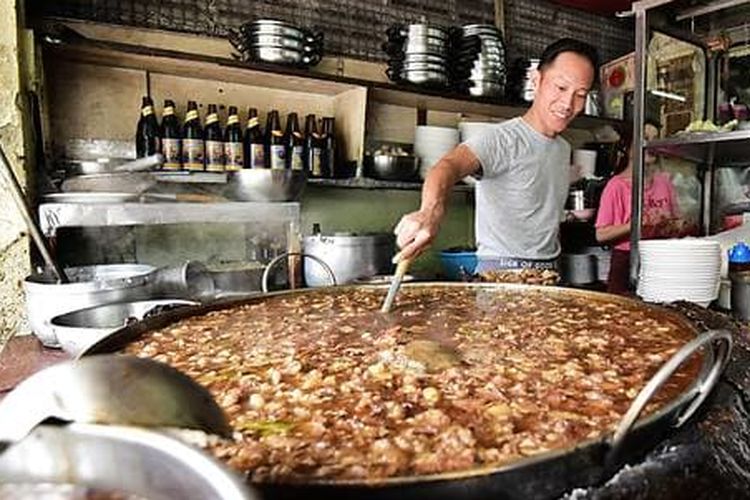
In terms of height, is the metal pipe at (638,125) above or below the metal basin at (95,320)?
above

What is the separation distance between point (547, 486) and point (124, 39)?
339cm

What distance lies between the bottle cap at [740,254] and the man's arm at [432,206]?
143 centimetres

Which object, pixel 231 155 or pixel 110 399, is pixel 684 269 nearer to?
pixel 231 155

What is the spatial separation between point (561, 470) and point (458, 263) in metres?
3.23

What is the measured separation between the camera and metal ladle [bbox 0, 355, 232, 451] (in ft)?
1.83

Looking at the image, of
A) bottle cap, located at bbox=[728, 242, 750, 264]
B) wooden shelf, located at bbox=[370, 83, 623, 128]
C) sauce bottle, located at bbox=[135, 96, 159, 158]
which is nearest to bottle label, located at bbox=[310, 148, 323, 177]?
wooden shelf, located at bbox=[370, 83, 623, 128]

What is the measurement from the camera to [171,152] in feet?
10.5

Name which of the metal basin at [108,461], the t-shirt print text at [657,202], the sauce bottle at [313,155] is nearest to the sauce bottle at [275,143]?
the sauce bottle at [313,155]

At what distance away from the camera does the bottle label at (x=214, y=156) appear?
3.32 metres

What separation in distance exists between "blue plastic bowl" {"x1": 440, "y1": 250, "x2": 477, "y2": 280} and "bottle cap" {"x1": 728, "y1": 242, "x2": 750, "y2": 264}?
1.47 m

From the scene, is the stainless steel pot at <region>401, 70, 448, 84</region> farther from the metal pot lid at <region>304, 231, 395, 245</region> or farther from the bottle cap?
the bottle cap

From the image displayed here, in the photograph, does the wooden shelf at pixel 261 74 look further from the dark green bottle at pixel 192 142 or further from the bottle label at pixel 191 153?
the bottle label at pixel 191 153

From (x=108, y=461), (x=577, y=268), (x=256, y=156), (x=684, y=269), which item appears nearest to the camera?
(x=108, y=461)

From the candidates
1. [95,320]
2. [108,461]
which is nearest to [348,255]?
[95,320]
